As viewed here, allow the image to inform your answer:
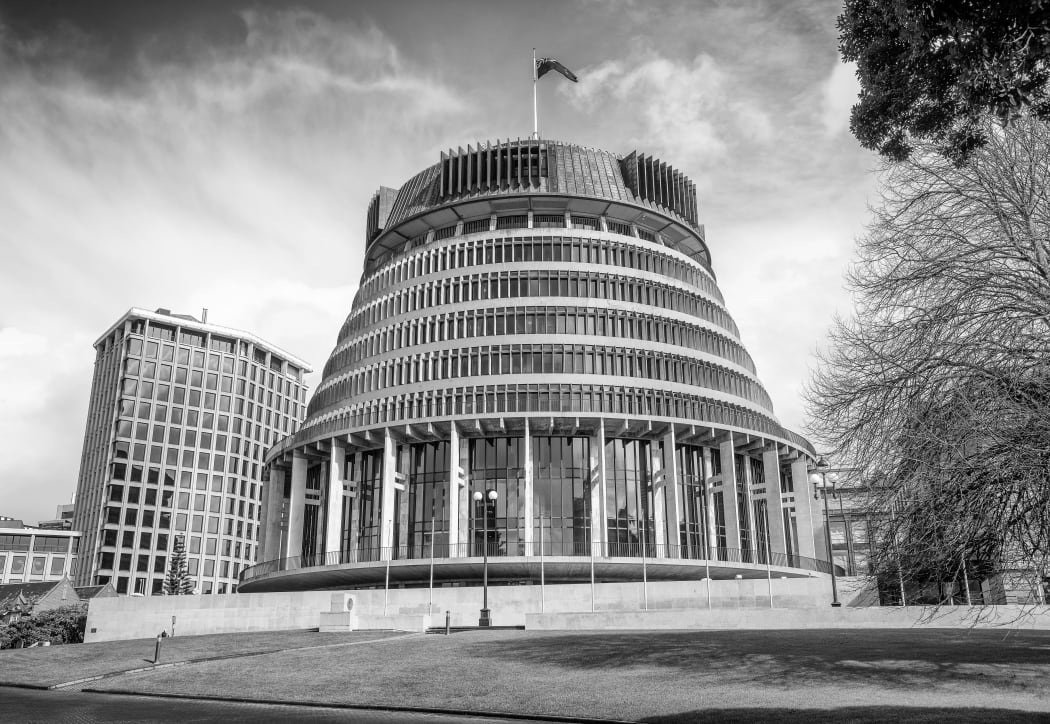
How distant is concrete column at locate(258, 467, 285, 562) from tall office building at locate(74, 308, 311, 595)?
6408cm

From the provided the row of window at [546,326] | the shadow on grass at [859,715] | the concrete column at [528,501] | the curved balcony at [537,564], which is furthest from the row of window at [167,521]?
the shadow on grass at [859,715]

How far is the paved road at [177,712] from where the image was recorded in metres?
17.6

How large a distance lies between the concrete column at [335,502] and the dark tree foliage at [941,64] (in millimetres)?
59477

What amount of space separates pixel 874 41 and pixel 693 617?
97.8 feet

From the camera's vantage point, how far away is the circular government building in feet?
206

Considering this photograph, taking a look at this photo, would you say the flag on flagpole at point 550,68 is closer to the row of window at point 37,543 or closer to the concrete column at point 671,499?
the concrete column at point 671,499

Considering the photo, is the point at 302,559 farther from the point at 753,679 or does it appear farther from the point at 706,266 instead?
the point at 753,679

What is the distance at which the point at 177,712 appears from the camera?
19344mm

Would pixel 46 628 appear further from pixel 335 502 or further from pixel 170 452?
pixel 170 452

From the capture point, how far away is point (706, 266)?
3231 inches

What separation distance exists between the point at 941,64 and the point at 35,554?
155 meters

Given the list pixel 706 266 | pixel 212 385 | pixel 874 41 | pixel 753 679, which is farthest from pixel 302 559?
pixel 212 385

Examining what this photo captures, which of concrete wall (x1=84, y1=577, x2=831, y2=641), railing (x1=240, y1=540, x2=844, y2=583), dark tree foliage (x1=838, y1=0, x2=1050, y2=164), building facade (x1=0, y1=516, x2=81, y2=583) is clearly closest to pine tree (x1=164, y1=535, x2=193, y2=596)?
building facade (x1=0, y1=516, x2=81, y2=583)

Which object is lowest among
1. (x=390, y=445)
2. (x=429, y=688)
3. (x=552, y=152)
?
(x=429, y=688)
